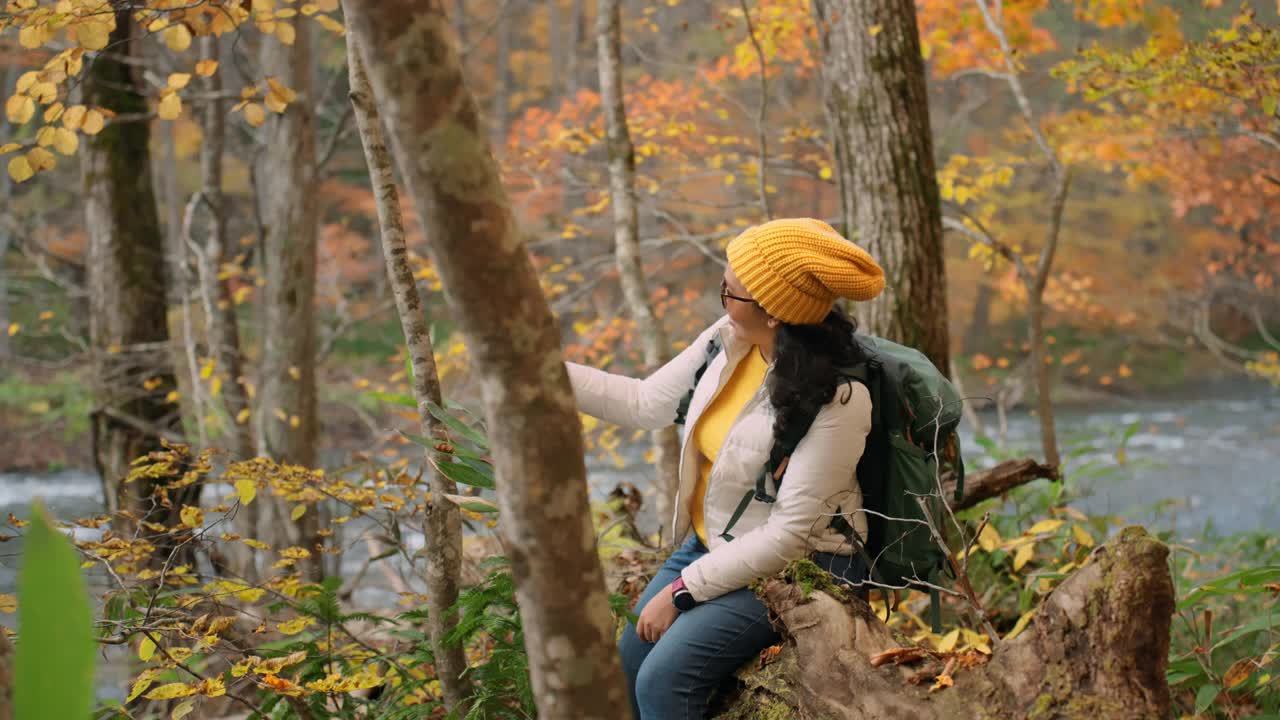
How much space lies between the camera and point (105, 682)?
595 cm

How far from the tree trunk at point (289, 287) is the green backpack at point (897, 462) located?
3.94m

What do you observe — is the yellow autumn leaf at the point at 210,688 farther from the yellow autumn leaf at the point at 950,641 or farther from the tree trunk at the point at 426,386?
the yellow autumn leaf at the point at 950,641

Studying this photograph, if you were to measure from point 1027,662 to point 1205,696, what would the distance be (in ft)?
2.58

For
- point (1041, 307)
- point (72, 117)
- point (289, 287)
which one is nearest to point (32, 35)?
point (72, 117)

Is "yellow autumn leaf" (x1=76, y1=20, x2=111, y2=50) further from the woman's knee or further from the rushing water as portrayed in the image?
the rushing water

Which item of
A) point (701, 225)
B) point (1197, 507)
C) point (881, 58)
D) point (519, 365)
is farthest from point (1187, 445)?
point (519, 365)

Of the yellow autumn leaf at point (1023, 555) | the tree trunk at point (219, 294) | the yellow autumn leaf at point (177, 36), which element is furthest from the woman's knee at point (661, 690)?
the tree trunk at point (219, 294)

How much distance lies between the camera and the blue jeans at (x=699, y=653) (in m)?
1.92

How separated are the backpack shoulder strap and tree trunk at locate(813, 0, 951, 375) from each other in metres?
1.18

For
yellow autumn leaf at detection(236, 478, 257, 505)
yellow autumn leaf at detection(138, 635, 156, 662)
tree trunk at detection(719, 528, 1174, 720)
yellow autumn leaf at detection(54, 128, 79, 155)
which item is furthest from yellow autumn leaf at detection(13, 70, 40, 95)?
tree trunk at detection(719, 528, 1174, 720)

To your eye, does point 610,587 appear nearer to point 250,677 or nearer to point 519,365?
point 250,677

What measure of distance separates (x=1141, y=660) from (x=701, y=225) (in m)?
9.71

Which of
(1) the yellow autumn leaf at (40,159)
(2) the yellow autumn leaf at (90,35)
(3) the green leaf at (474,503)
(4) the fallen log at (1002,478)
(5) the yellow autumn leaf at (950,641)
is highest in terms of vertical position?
(2) the yellow autumn leaf at (90,35)

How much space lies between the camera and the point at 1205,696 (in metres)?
2.10
